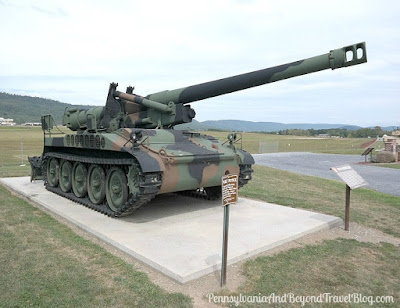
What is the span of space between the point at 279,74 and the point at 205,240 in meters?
3.15

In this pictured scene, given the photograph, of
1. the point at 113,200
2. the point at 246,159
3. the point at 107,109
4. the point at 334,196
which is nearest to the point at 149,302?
the point at 113,200

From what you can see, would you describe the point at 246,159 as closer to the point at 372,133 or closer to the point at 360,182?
the point at 360,182

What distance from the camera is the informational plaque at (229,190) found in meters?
4.39

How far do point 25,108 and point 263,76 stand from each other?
614 ft

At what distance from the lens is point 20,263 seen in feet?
16.6

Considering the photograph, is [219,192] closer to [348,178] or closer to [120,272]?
[348,178]

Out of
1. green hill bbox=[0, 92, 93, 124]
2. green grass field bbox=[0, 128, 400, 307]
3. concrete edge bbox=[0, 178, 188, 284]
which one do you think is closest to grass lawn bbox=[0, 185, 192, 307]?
green grass field bbox=[0, 128, 400, 307]

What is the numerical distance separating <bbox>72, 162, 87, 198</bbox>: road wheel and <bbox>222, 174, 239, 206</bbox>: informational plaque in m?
5.21

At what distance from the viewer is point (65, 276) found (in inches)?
184

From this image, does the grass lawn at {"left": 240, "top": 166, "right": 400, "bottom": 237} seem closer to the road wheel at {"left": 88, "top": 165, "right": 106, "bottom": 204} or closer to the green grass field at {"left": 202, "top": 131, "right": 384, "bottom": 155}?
the road wheel at {"left": 88, "top": 165, "right": 106, "bottom": 204}

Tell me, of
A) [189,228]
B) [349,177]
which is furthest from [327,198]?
[189,228]

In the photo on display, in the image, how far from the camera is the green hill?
150 meters

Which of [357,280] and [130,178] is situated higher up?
[130,178]

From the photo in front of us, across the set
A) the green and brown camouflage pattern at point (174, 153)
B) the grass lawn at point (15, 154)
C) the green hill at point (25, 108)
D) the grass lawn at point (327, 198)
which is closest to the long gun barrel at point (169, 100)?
the green and brown camouflage pattern at point (174, 153)
